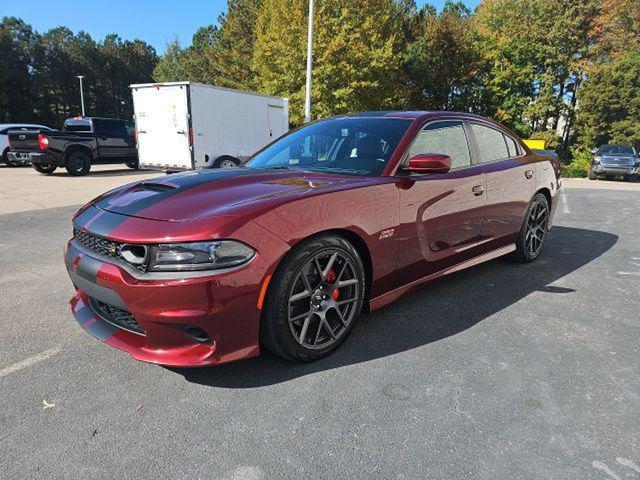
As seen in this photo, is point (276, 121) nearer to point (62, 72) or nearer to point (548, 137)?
point (548, 137)


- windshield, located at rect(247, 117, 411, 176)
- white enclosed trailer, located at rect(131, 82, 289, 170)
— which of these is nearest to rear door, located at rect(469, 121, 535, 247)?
windshield, located at rect(247, 117, 411, 176)

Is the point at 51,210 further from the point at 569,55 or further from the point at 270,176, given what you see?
the point at 569,55

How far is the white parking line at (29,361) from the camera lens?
2529 mm

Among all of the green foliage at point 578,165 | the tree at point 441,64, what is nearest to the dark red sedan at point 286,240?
the green foliage at point 578,165

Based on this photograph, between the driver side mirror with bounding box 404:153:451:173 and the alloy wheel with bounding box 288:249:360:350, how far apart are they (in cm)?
79

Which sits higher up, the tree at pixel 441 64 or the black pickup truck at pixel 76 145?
the tree at pixel 441 64

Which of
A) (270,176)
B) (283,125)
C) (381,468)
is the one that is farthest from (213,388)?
(283,125)

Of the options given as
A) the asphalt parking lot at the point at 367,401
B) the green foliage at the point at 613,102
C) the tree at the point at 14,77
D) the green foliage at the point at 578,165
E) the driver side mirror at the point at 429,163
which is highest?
the tree at the point at 14,77

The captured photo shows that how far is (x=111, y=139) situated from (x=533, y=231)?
47.2 feet

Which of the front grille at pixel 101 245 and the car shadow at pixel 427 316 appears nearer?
the front grille at pixel 101 245

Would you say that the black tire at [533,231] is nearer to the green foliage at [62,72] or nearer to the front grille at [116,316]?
the front grille at [116,316]

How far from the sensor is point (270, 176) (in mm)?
2947

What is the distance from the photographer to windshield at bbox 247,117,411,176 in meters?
3.18

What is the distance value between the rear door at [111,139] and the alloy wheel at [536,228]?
46.4 ft
